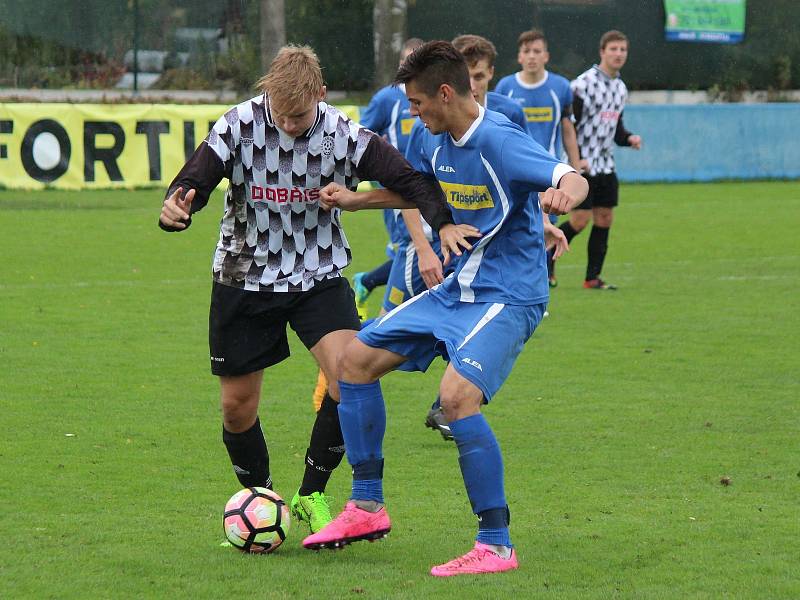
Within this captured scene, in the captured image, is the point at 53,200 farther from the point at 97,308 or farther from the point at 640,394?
the point at 640,394

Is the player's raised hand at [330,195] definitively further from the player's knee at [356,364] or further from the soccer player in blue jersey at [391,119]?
the soccer player in blue jersey at [391,119]

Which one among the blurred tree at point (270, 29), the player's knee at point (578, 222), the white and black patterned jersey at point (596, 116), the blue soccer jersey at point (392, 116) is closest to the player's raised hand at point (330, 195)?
the blue soccer jersey at point (392, 116)

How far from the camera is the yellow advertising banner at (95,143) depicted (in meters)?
18.6

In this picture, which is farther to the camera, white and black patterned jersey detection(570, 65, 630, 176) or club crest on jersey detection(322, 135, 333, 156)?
white and black patterned jersey detection(570, 65, 630, 176)

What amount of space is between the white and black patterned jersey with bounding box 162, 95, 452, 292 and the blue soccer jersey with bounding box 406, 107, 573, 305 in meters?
0.17

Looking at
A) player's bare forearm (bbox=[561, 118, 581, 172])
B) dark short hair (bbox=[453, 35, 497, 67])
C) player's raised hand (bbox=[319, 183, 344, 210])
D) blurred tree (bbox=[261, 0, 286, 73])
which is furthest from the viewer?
blurred tree (bbox=[261, 0, 286, 73])

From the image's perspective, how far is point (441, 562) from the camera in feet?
15.6

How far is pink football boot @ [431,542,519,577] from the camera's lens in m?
4.55

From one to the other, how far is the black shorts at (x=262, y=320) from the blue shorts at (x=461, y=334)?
29cm

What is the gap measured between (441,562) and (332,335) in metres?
0.94

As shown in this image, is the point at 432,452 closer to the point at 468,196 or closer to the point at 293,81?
the point at 468,196

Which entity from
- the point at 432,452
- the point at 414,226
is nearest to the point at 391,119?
the point at 432,452

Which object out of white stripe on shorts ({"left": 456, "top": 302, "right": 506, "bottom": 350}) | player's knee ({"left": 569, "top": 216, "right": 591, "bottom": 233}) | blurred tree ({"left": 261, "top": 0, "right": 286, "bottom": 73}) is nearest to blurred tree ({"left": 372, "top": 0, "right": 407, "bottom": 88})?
blurred tree ({"left": 261, "top": 0, "right": 286, "bottom": 73})

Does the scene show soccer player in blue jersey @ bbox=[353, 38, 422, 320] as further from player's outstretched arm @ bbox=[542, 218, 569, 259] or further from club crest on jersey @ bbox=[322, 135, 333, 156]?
club crest on jersey @ bbox=[322, 135, 333, 156]
